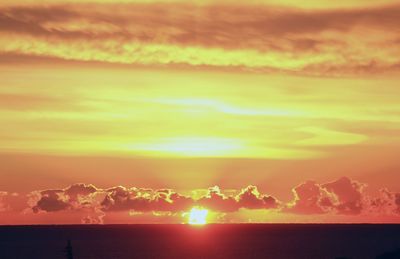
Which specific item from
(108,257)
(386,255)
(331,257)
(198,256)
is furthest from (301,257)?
(386,255)

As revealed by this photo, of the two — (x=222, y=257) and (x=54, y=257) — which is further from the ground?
(x=54, y=257)

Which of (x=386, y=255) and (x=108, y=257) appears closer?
(x=386, y=255)

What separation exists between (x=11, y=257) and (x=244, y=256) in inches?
1689

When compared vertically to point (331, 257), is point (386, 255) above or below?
below

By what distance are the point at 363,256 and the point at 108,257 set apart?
47.3 meters

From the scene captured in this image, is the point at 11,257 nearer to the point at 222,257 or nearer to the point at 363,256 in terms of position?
the point at 222,257

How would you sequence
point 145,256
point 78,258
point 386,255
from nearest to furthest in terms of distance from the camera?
point 386,255 < point 78,258 < point 145,256

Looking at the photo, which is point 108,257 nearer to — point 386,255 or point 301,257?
point 301,257

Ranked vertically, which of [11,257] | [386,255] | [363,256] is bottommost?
[386,255]

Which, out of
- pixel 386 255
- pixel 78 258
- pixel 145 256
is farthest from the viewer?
pixel 145 256

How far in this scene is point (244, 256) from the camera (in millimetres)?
193875

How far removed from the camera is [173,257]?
626 ft

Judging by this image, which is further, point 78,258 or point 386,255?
point 78,258

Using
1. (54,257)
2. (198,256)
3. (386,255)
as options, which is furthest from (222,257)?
(386,255)
